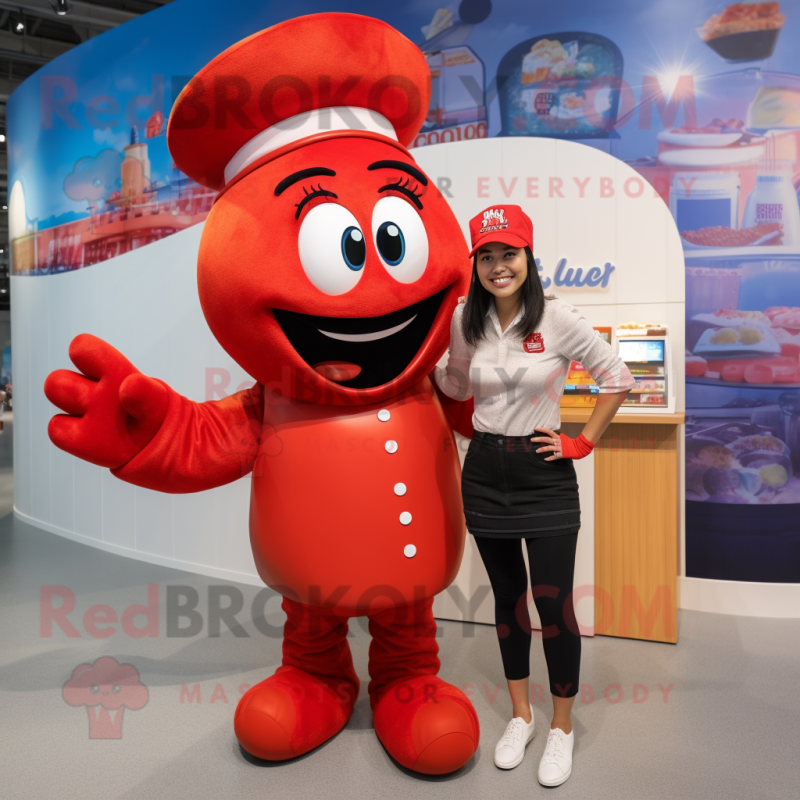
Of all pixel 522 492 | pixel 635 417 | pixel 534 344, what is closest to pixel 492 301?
pixel 534 344

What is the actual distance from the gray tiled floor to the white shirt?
1.00 m

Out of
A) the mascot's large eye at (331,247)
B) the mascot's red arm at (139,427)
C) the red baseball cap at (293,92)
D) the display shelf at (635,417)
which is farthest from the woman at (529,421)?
the display shelf at (635,417)

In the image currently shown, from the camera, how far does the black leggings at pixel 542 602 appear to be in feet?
6.12

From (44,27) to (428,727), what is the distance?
7.20 m

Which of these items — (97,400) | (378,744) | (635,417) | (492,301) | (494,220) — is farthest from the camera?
(635,417)

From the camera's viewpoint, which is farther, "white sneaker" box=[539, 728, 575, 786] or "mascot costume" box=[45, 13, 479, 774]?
"white sneaker" box=[539, 728, 575, 786]

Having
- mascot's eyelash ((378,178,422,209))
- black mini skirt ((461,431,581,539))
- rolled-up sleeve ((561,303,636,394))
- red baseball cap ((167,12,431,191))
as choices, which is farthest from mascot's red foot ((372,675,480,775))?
red baseball cap ((167,12,431,191))

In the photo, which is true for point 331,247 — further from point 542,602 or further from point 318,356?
point 542,602

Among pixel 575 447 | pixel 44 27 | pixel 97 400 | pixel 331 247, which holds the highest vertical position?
pixel 44 27

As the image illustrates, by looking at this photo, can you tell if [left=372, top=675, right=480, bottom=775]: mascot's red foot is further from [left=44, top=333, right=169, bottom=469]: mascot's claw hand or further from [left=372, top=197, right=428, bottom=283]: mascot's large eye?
[left=372, top=197, right=428, bottom=283]: mascot's large eye

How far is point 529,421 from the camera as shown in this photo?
186 centimetres

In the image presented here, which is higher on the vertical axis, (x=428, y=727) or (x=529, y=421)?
(x=529, y=421)

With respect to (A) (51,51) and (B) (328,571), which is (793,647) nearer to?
(B) (328,571)

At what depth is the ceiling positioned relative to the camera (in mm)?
5211
